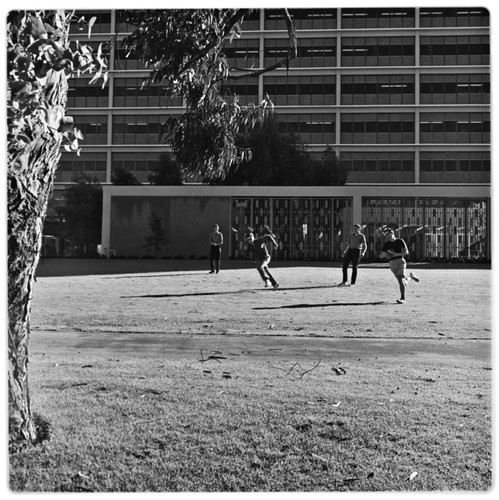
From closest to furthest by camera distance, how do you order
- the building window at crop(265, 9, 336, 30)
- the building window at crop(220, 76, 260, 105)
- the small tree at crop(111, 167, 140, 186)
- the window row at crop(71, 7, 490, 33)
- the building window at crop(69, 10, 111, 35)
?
the building window at crop(69, 10, 111, 35) < the window row at crop(71, 7, 490, 33) < the building window at crop(265, 9, 336, 30) < the building window at crop(220, 76, 260, 105) < the small tree at crop(111, 167, 140, 186)

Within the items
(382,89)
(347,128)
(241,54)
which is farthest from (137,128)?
(382,89)

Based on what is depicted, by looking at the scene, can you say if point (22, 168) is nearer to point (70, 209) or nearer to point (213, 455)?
point (70, 209)

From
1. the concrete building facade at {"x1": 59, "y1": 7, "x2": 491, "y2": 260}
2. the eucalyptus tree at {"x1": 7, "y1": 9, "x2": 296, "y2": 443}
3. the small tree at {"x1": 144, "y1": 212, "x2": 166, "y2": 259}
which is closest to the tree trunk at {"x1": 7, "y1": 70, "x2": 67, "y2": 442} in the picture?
the eucalyptus tree at {"x1": 7, "y1": 9, "x2": 296, "y2": 443}

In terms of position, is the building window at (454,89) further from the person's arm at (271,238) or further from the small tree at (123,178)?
the small tree at (123,178)

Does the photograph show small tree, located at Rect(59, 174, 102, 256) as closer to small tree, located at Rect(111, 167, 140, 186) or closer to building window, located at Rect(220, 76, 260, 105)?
small tree, located at Rect(111, 167, 140, 186)

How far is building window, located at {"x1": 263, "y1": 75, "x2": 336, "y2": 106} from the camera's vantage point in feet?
12.0

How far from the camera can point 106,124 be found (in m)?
3.63

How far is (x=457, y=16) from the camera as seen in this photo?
323 cm

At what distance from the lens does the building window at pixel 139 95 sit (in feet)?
11.8

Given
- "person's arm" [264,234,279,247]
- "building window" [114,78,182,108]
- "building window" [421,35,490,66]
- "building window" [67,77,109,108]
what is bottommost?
"person's arm" [264,234,279,247]

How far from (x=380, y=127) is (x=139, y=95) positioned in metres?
1.50

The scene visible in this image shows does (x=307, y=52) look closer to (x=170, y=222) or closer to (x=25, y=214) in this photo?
(x=170, y=222)

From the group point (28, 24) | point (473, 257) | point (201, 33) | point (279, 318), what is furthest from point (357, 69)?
point (279, 318)

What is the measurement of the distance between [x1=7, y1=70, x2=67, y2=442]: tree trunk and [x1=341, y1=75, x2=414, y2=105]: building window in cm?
173
